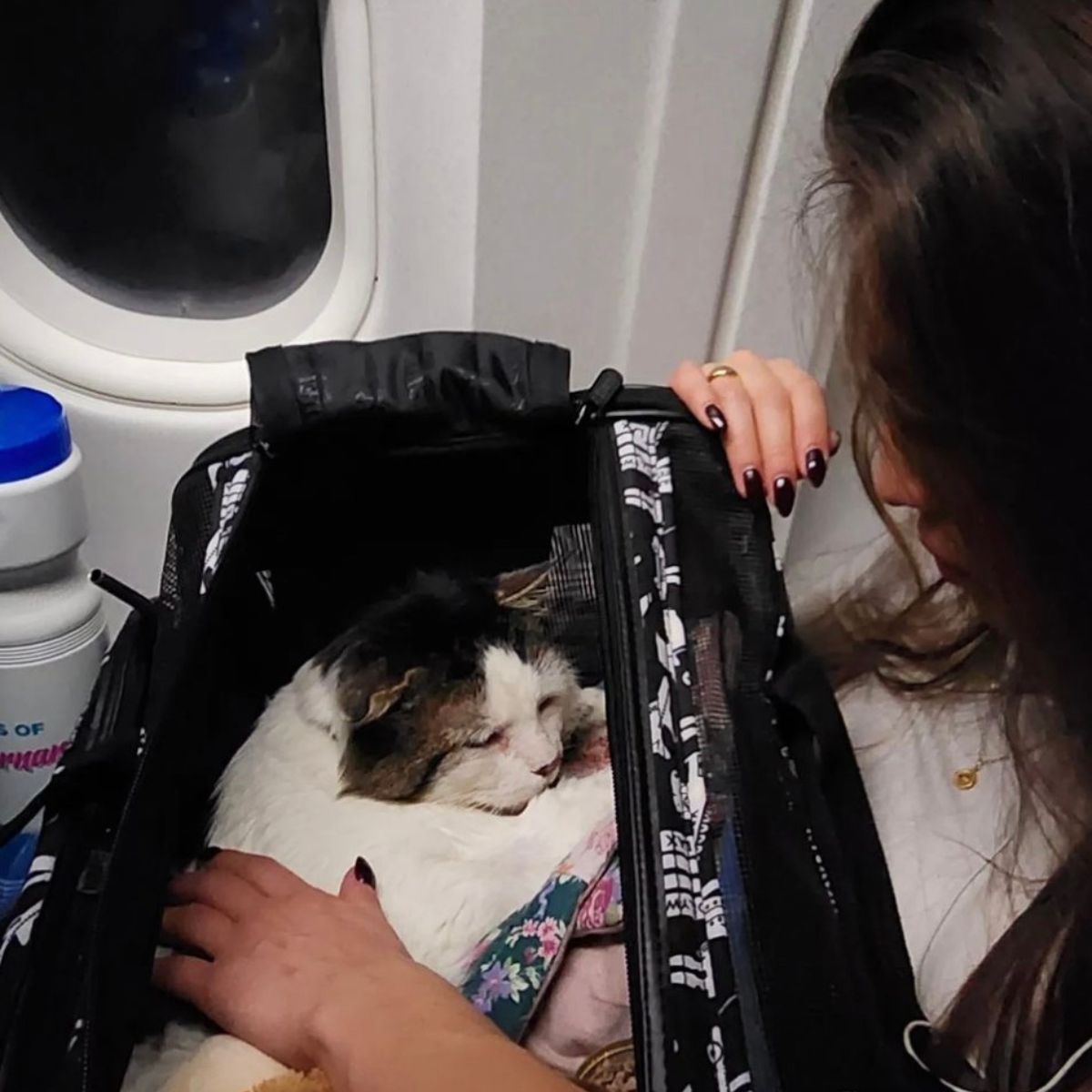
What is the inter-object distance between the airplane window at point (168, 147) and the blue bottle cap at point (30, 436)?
0.21 m

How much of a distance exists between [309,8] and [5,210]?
0.92ft

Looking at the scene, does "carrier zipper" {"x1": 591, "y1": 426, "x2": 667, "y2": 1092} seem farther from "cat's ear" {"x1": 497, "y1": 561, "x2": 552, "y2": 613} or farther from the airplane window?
the airplane window

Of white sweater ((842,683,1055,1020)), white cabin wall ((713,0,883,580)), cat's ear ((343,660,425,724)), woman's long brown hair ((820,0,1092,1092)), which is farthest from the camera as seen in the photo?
white cabin wall ((713,0,883,580))

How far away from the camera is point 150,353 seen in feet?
3.16

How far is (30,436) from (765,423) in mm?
435

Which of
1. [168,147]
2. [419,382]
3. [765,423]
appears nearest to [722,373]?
[765,423]

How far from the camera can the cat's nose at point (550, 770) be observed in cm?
74

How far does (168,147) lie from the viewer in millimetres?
936

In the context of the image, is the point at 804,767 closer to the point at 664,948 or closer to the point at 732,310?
the point at 664,948

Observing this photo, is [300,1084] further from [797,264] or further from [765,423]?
[797,264]

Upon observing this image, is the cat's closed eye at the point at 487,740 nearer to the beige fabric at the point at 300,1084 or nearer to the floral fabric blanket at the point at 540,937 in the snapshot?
the floral fabric blanket at the point at 540,937

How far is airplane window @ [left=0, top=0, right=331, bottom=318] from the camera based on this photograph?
87 centimetres

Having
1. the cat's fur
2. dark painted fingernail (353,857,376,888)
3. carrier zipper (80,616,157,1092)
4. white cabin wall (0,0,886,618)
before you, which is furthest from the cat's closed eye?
white cabin wall (0,0,886,618)

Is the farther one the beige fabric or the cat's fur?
the cat's fur
